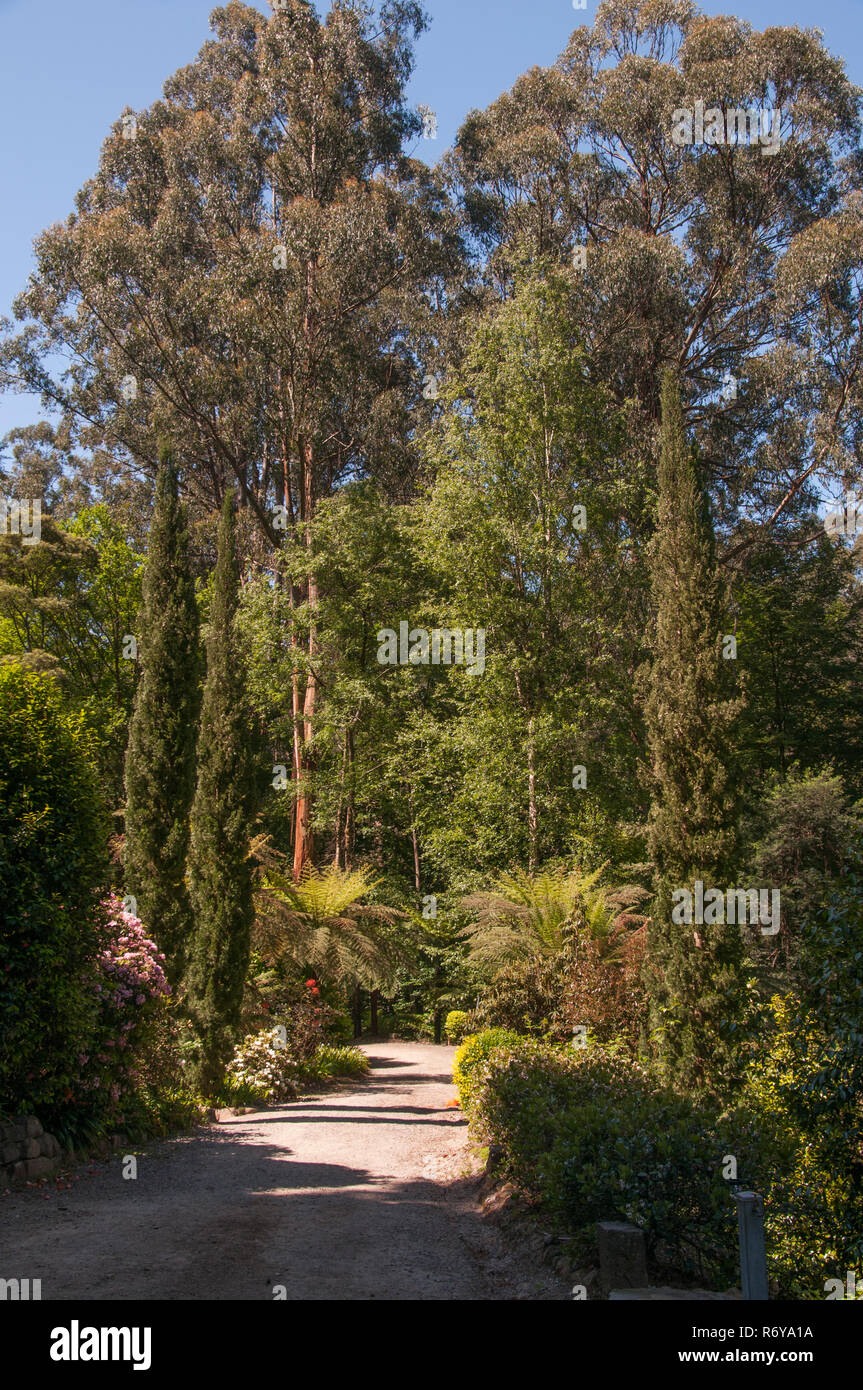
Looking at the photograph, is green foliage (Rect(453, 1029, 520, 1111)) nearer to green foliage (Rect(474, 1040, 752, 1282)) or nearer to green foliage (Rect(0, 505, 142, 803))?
green foliage (Rect(474, 1040, 752, 1282))

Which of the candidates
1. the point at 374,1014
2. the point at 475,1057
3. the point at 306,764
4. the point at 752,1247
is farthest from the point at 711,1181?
the point at 374,1014

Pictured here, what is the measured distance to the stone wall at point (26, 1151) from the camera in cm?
632

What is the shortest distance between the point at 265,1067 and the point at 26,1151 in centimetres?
497

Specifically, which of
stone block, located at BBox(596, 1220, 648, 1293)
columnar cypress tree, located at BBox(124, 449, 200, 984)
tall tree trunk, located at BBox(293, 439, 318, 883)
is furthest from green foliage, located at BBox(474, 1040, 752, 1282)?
tall tree trunk, located at BBox(293, 439, 318, 883)

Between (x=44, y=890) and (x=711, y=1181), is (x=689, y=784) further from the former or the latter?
(x=44, y=890)

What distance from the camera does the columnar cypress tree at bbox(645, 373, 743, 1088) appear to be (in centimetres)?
902

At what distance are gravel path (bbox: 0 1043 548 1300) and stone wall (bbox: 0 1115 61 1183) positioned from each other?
20cm

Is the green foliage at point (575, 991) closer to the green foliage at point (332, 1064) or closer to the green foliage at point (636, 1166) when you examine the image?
the green foliage at point (332, 1064)

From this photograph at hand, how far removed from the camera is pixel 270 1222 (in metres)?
5.86

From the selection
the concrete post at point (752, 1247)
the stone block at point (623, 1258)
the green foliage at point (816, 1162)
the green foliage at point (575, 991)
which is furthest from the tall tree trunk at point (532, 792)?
the concrete post at point (752, 1247)
